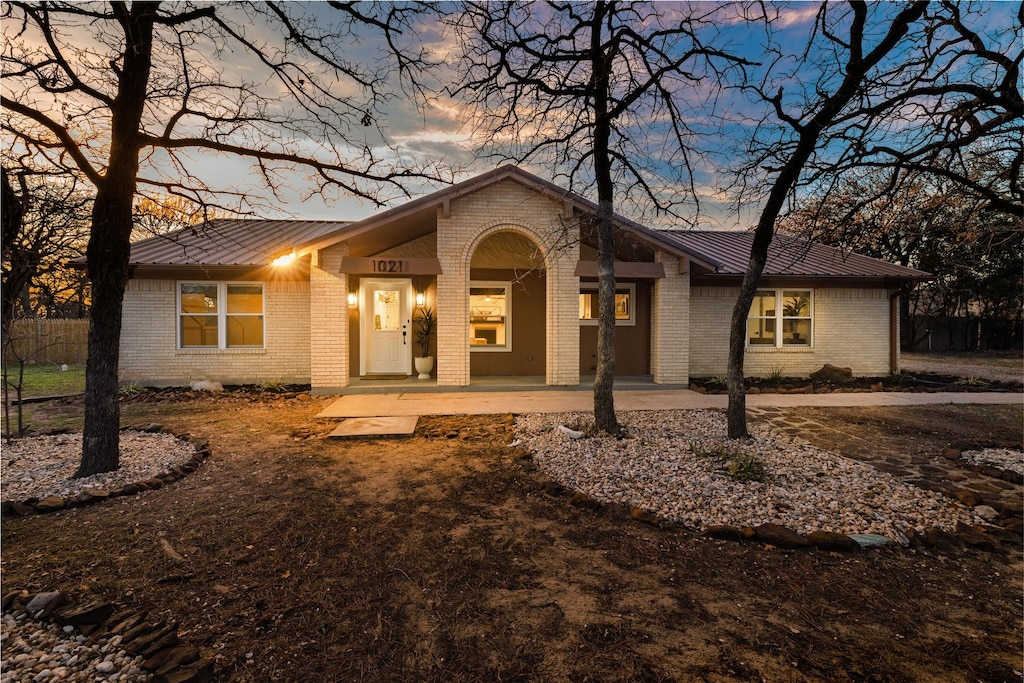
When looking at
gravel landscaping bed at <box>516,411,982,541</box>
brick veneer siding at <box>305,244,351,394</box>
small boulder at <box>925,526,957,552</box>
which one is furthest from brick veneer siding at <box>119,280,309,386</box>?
small boulder at <box>925,526,957,552</box>

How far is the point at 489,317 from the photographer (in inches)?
457

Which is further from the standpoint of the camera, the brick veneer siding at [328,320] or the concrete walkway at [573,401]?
the brick veneer siding at [328,320]

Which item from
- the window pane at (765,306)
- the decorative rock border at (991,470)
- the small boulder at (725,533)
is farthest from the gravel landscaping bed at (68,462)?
the window pane at (765,306)

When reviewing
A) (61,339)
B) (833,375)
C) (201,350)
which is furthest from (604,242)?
(61,339)

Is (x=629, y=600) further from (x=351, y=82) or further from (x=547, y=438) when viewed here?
(x=351, y=82)

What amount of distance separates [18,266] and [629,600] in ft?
23.9

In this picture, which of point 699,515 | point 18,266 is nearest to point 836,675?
point 699,515

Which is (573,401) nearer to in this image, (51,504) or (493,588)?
(493,588)

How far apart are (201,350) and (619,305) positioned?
10503 mm

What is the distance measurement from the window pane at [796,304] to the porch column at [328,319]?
1149 cm

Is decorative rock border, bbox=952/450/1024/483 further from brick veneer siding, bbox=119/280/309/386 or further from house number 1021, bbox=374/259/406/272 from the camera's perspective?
brick veneer siding, bbox=119/280/309/386

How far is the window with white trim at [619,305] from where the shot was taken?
463 inches

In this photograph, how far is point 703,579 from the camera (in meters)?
3.01

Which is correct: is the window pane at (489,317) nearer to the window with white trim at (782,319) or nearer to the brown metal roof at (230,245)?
the brown metal roof at (230,245)
